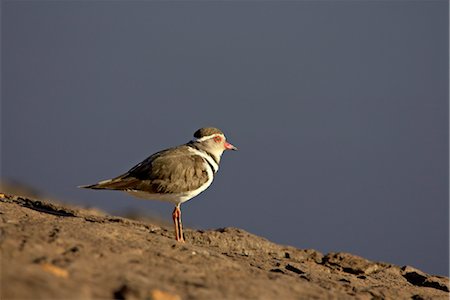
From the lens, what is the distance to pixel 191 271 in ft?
23.7

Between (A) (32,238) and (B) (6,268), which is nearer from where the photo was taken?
(B) (6,268)

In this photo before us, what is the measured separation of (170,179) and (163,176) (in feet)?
0.40

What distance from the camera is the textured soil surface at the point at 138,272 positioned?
19.5 feet

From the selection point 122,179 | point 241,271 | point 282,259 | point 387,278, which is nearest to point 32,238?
point 241,271

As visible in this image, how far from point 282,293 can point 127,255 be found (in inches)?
68.9

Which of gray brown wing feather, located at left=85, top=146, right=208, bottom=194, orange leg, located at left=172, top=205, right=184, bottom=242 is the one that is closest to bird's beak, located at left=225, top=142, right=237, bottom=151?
gray brown wing feather, located at left=85, top=146, right=208, bottom=194

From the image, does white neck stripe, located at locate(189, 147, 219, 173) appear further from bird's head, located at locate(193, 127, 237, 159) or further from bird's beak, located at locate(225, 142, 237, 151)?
bird's beak, located at locate(225, 142, 237, 151)

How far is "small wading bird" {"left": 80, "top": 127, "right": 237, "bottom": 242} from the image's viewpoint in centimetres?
1059

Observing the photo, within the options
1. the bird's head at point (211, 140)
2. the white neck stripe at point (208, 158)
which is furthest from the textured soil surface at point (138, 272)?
the bird's head at point (211, 140)

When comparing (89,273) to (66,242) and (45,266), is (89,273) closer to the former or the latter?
(45,266)

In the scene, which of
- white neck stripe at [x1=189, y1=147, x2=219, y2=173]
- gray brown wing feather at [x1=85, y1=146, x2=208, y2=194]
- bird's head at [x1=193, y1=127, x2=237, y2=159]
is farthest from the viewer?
bird's head at [x1=193, y1=127, x2=237, y2=159]

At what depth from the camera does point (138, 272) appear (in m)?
6.80

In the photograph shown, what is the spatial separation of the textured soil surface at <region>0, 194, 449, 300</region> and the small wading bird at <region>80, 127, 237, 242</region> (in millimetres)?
1607

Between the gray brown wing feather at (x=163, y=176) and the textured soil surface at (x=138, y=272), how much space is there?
161 centimetres
